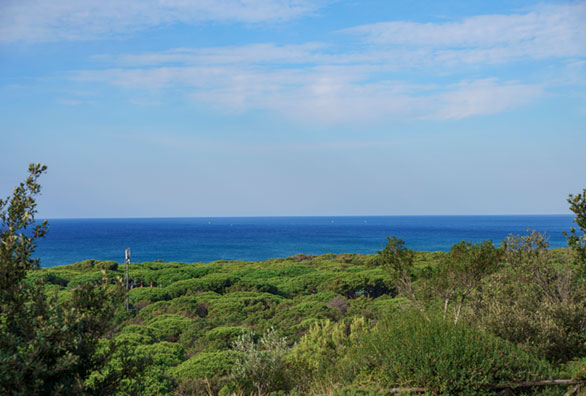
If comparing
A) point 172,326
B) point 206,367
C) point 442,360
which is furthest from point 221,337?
point 442,360

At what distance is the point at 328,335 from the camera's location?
12.2 meters

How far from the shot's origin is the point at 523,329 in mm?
9273

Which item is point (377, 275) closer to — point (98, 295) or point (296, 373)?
point (296, 373)

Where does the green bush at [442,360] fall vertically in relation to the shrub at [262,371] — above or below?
above

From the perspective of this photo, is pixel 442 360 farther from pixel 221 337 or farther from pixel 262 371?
pixel 221 337

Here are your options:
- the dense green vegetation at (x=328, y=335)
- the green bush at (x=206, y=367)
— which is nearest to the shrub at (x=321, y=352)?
the dense green vegetation at (x=328, y=335)

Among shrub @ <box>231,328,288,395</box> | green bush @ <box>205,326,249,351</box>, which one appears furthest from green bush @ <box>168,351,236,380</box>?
green bush @ <box>205,326,249,351</box>

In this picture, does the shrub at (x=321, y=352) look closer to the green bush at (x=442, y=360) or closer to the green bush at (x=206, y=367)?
the green bush at (x=442, y=360)

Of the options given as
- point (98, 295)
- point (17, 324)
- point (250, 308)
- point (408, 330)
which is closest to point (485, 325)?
point (408, 330)

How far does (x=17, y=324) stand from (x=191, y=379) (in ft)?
25.5

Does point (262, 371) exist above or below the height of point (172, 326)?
above

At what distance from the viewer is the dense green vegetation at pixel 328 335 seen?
4.30 m

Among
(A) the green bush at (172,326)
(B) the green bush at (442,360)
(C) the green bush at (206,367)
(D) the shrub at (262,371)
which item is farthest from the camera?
(A) the green bush at (172,326)

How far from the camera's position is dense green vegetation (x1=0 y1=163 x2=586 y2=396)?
4.30 m
